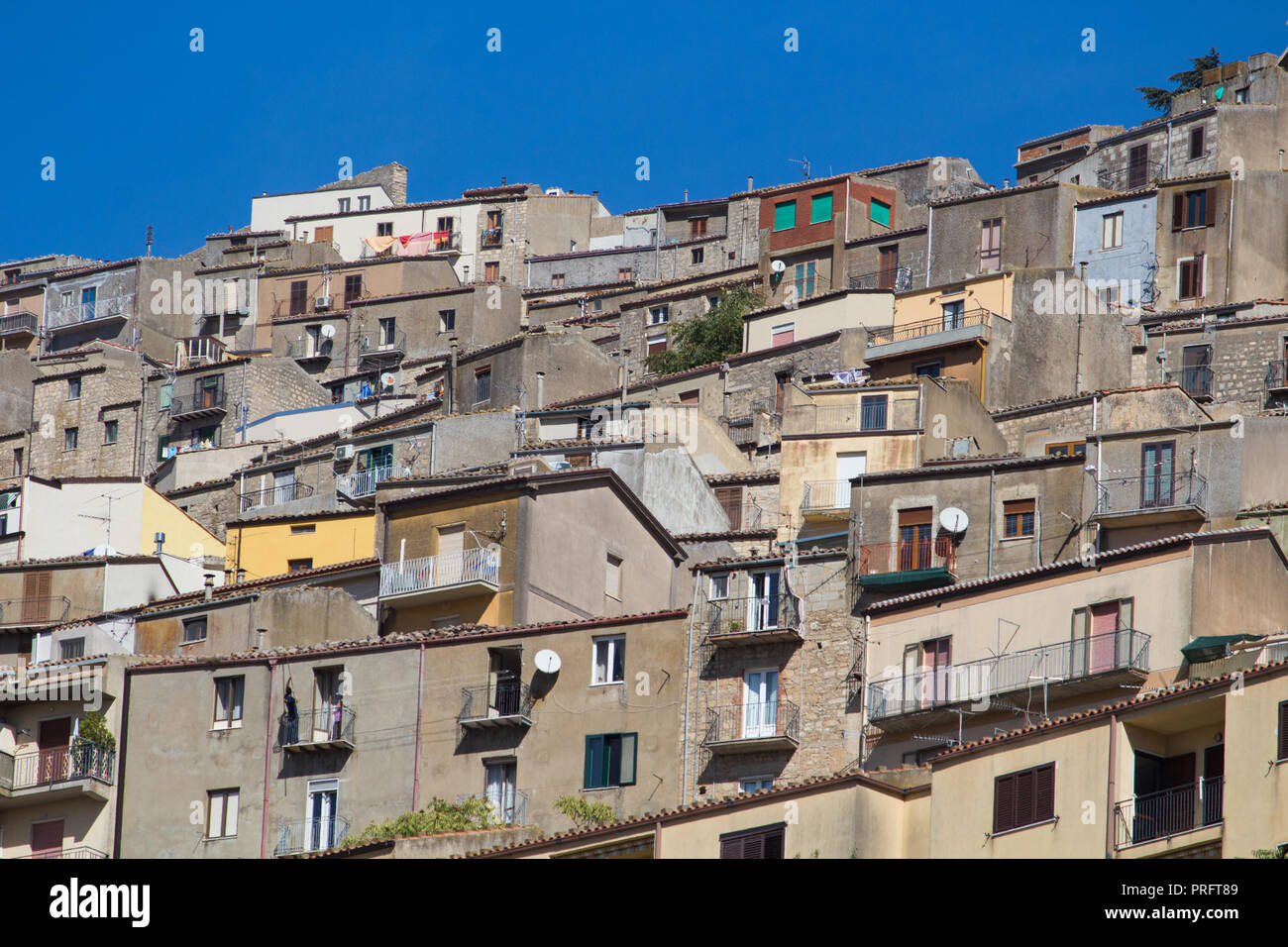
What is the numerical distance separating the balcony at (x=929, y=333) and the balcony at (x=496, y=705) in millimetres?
25353

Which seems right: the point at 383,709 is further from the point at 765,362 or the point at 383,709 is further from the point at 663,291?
the point at 663,291

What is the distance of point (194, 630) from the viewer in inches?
1946

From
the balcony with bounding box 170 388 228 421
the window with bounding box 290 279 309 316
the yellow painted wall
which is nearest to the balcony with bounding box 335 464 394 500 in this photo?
the yellow painted wall

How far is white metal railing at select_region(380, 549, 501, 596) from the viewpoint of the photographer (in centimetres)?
4650

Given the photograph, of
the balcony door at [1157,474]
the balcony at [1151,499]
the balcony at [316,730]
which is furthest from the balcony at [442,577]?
the balcony door at [1157,474]

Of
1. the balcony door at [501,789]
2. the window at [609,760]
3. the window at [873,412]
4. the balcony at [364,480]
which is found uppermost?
the window at [873,412]

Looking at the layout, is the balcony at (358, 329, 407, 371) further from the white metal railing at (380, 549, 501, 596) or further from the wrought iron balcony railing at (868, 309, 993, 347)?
the white metal railing at (380, 549, 501, 596)

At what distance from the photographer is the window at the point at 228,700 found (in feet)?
141

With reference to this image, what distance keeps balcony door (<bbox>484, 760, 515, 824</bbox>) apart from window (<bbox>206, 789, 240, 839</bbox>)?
5314mm

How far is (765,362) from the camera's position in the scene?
6756cm

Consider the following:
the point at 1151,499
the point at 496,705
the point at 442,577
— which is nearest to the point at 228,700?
the point at 496,705

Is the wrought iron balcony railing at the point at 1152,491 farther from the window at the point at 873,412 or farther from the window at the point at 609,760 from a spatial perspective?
the window at the point at 609,760

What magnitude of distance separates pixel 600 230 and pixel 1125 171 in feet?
105
